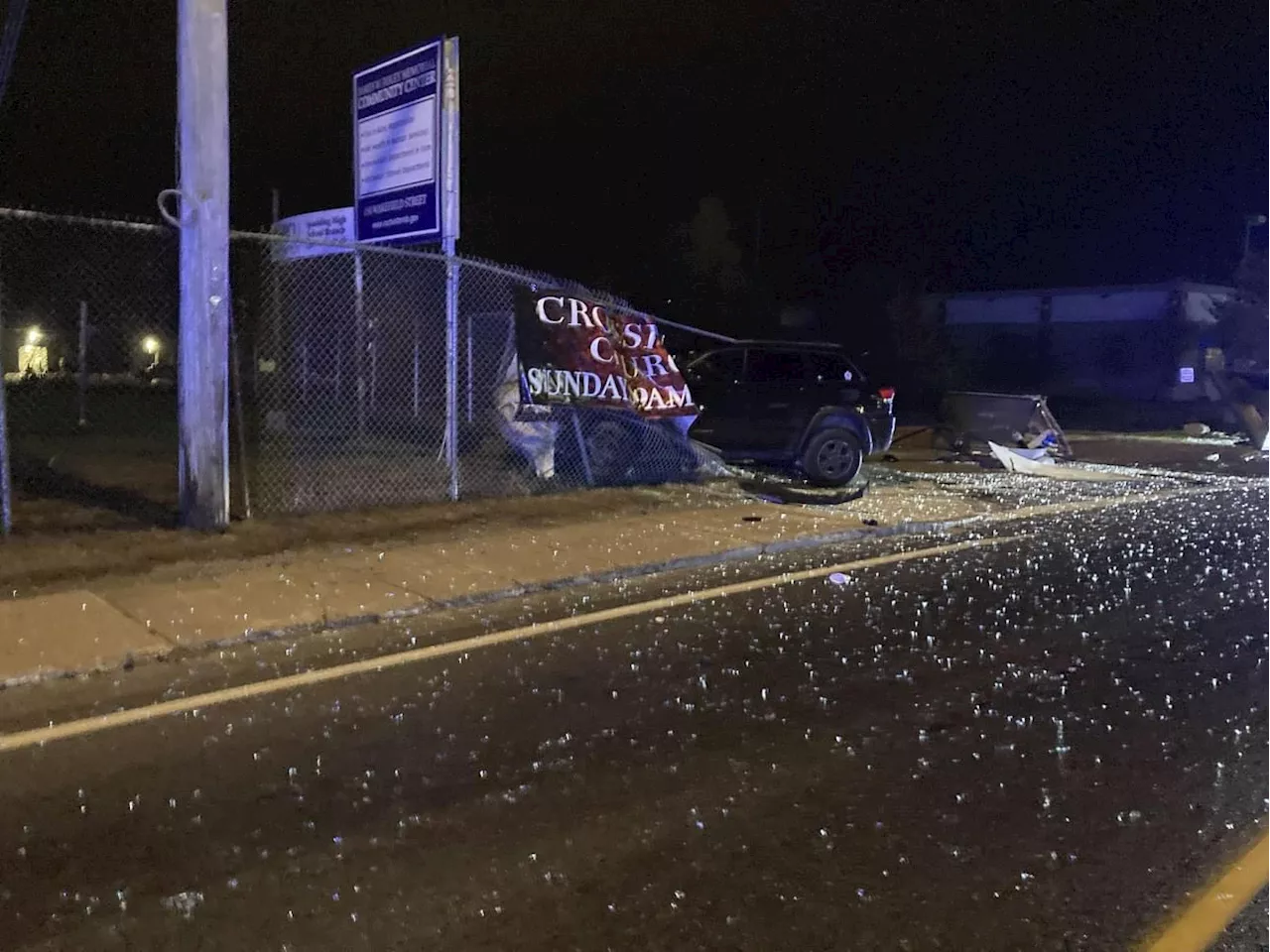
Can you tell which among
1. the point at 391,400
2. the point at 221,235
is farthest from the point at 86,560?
the point at 391,400

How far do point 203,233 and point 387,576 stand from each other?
3197 mm

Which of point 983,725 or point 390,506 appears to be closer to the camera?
point 983,725

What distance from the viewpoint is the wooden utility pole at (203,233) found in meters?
9.12

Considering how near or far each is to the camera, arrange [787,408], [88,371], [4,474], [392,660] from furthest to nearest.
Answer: [88,371]
[787,408]
[4,474]
[392,660]

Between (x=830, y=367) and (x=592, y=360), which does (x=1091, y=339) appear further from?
(x=592, y=360)

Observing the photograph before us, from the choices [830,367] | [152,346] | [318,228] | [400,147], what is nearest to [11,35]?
[400,147]

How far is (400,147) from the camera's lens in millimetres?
11867

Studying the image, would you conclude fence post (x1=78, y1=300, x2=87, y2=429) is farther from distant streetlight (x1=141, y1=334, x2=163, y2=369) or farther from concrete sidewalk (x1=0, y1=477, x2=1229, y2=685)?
distant streetlight (x1=141, y1=334, x2=163, y2=369)

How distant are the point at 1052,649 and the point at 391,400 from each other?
13.1m

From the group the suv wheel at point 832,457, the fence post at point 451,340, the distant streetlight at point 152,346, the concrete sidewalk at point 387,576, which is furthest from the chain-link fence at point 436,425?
the distant streetlight at point 152,346

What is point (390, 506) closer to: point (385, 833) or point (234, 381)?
point (234, 381)

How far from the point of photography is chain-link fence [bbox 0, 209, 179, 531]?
10539 mm

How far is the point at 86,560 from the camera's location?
28.2 feet

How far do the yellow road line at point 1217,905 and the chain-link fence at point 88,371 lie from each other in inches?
329
